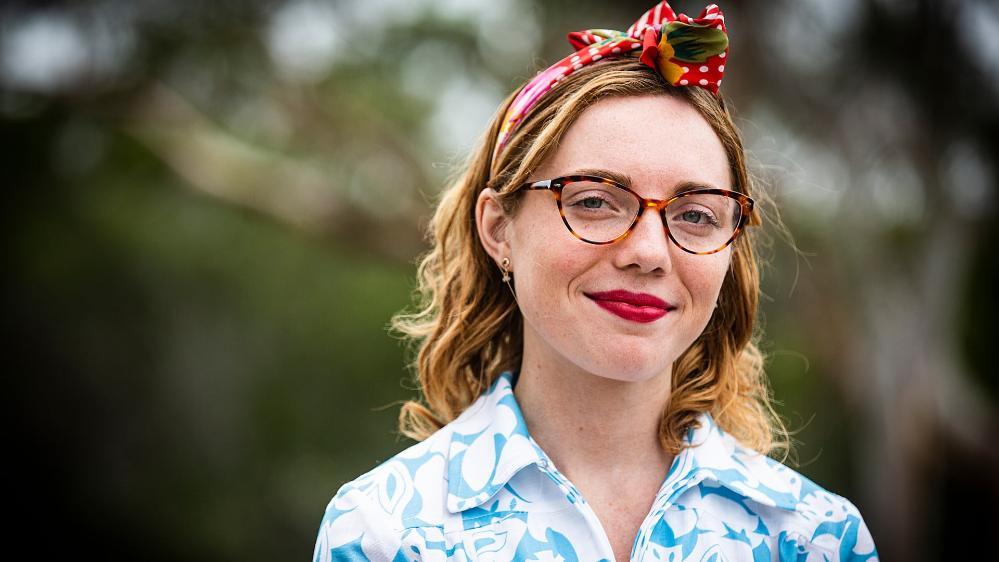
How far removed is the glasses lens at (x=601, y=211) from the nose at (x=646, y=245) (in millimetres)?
22

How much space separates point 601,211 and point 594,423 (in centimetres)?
43

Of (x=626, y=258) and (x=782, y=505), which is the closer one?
(x=626, y=258)

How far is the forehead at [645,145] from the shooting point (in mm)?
1660

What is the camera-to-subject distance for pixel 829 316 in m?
7.60

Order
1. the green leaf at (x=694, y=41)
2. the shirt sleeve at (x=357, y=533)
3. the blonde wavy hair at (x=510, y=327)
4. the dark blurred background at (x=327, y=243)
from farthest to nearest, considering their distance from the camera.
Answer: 1. the dark blurred background at (x=327, y=243)
2. the blonde wavy hair at (x=510, y=327)
3. the green leaf at (x=694, y=41)
4. the shirt sleeve at (x=357, y=533)

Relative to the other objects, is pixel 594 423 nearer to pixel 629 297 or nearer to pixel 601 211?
pixel 629 297

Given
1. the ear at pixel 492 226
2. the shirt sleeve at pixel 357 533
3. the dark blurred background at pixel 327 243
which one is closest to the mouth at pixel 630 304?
the ear at pixel 492 226

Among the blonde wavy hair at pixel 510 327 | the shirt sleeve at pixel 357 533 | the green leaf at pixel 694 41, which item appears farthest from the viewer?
the blonde wavy hair at pixel 510 327

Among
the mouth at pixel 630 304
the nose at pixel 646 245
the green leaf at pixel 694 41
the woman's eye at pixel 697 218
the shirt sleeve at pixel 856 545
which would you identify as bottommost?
the shirt sleeve at pixel 856 545

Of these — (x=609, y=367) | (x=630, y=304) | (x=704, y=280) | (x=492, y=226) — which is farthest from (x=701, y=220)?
(x=492, y=226)

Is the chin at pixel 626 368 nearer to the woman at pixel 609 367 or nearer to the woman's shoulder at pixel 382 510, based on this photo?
the woman at pixel 609 367

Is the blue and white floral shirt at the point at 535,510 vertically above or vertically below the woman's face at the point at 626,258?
below

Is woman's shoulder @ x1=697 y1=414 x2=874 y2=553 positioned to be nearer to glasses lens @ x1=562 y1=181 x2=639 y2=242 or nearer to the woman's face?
the woman's face

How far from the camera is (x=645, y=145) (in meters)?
1.67
